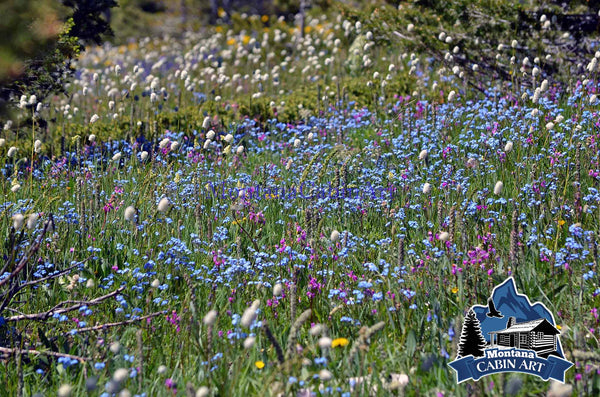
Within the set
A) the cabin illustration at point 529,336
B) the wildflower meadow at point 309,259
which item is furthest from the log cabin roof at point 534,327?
the wildflower meadow at point 309,259

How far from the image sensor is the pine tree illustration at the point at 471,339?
2.79 m

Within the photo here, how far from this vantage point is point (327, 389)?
263 centimetres

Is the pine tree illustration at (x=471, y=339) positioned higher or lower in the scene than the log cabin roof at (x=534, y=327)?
lower

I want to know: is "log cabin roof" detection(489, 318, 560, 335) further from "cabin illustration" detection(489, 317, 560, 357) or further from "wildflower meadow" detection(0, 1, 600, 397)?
"wildflower meadow" detection(0, 1, 600, 397)

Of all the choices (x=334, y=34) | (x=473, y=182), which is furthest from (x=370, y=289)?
(x=334, y=34)

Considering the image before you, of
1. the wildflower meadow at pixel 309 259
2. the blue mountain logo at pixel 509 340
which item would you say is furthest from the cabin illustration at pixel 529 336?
the wildflower meadow at pixel 309 259

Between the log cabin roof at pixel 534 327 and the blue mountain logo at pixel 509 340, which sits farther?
the log cabin roof at pixel 534 327

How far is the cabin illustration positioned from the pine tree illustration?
0.21 ft

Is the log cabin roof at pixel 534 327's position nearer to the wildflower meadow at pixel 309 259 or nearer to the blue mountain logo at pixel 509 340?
the blue mountain logo at pixel 509 340

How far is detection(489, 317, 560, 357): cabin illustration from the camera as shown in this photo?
2793 millimetres

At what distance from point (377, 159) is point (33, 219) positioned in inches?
124

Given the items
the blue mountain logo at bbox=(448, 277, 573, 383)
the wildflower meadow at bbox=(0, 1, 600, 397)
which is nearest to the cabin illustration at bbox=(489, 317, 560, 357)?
the blue mountain logo at bbox=(448, 277, 573, 383)

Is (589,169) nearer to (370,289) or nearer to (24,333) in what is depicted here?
(370,289)

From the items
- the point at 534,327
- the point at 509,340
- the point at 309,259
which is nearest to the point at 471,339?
the point at 509,340
